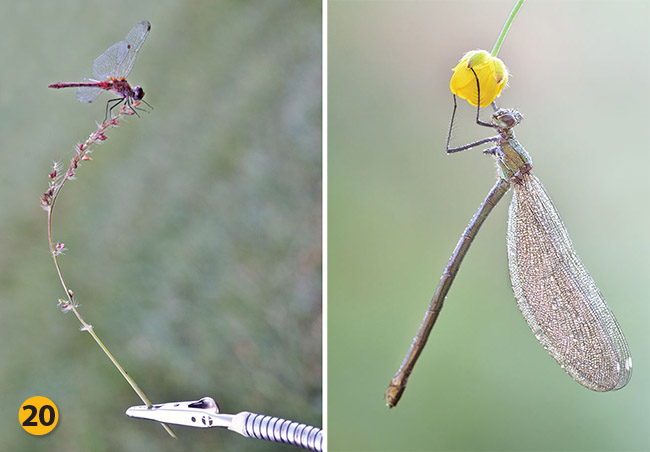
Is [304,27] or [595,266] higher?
[304,27]

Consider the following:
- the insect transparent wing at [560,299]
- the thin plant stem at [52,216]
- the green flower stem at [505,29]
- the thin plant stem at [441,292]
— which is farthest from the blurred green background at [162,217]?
the insect transparent wing at [560,299]

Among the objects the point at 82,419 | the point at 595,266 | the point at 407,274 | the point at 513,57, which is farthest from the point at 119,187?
the point at 595,266

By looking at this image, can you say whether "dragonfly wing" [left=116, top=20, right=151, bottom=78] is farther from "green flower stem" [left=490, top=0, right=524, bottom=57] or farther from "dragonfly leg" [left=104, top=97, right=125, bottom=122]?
"green flower stem" [left=490, top=0, right=524, bottom=57]

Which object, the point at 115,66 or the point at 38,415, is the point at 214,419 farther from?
the point at 115,66

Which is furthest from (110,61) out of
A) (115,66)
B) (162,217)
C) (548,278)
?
(548,278)

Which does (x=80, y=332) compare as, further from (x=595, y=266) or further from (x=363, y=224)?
(x=595, y=266)

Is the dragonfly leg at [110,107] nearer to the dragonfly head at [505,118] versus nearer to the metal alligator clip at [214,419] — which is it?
the metal alligator clip at [214,419]
